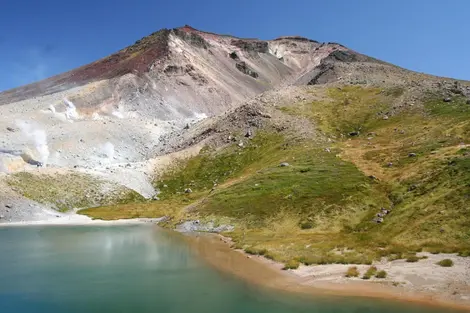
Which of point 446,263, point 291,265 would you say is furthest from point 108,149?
point 446,263

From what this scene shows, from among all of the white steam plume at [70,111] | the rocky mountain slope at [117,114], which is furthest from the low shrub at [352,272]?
the white steam plume at [70,111]

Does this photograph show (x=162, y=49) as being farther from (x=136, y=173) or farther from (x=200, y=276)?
(x=200, y=276)

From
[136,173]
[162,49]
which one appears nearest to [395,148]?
[136,173]

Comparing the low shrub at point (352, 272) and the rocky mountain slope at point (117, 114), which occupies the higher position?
the rocky mountain slope at point (117, 114)

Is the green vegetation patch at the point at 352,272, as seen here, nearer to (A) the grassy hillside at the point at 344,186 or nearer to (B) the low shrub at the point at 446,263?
(A) the grassy hillside at the point at 344,186

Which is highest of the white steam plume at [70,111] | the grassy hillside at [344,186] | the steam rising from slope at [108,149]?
the white steam plume at [70,111]

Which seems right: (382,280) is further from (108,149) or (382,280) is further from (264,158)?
(108,149)
